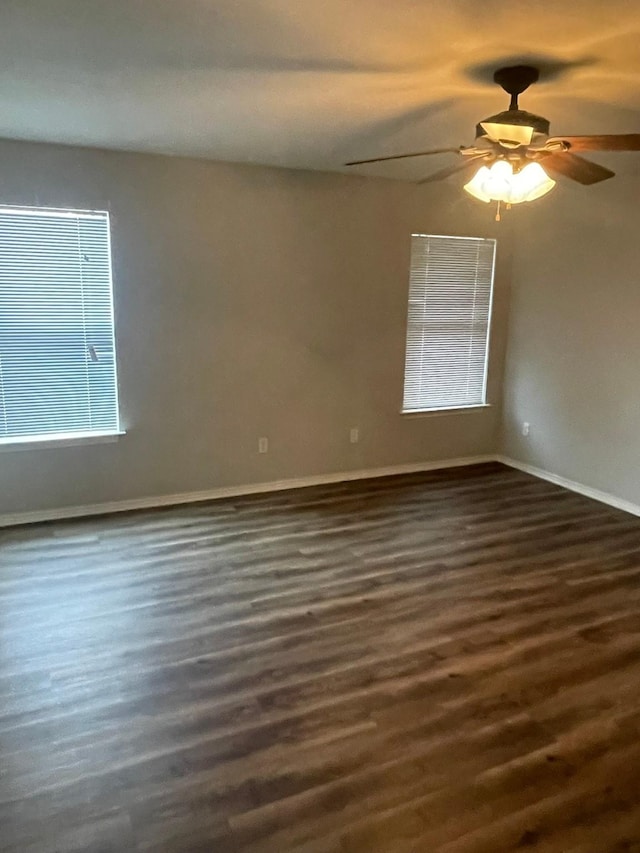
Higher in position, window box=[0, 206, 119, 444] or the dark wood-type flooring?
window box=[0, 206, 119, 444]

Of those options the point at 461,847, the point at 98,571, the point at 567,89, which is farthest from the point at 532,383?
the point at 461,847

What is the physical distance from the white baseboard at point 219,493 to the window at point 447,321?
21.2 inches

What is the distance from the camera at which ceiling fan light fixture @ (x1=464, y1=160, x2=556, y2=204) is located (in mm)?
2928

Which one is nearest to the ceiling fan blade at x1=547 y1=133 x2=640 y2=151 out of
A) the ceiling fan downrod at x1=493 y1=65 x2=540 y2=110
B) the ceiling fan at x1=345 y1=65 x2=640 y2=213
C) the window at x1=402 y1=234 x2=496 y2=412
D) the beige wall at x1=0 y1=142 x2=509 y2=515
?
the ceiling fan at x1=345 y1=65 x2=640 y2=213

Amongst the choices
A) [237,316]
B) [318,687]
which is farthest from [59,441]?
[318,687]

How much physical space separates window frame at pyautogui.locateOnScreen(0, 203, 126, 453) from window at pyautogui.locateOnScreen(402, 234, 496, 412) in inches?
95.6

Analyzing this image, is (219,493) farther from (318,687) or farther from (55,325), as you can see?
(318,687)

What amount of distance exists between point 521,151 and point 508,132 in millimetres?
251

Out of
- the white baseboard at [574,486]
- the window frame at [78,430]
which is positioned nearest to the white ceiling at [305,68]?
the window frame at [78,430]

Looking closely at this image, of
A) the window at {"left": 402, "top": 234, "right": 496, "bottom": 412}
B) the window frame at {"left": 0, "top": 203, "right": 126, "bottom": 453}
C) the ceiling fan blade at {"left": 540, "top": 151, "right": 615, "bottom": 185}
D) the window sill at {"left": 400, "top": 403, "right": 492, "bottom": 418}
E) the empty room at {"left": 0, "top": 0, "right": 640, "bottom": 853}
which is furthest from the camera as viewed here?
the window sill at {"left": 400, "top": 403, "right": 492, "bottom": 418}

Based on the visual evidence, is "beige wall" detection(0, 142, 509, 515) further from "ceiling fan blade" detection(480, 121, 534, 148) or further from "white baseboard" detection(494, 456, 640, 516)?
"ceiling fan blade" detection(480, 121, 534, 148)

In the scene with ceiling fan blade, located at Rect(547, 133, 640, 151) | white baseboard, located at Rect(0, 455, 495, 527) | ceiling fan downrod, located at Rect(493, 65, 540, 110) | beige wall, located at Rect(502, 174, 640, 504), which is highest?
ceiling fan downrod, located at Rect(493, 65, 540, 110)

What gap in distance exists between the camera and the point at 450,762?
7.47 feet

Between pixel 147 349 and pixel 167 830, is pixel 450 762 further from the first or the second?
pixel 147 349
